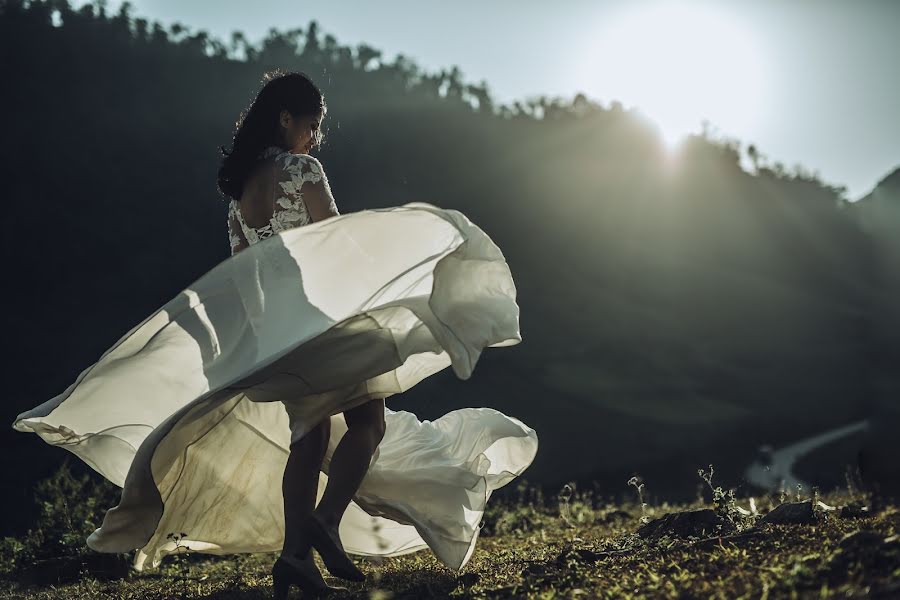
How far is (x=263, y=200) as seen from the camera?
3.78 m

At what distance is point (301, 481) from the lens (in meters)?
3.40

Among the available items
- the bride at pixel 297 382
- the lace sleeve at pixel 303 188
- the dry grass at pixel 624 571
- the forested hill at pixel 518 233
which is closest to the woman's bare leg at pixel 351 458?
the bride at pixel 297 382

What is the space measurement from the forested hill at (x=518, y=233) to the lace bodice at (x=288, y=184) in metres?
12.1

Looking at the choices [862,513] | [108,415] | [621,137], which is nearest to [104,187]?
[621,137]

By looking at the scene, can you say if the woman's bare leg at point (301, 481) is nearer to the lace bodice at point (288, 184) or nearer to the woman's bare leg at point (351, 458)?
the woman's bare leg at point (351, 458)

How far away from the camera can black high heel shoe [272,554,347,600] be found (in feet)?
10.4

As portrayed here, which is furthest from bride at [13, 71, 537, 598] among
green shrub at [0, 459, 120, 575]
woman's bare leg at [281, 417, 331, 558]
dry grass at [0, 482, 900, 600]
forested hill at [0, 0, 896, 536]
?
forested hill at [0, 0, 896, 536]

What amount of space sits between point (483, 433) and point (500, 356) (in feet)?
69.5

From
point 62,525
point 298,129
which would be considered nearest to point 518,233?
point 62,525

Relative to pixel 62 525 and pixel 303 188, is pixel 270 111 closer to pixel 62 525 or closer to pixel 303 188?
pixel 303 188

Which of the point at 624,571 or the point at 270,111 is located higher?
the point at 270,111

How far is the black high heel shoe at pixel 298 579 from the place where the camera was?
317cm

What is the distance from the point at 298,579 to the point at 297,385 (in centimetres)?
72

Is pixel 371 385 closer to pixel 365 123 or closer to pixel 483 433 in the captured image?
pixel 483 433
